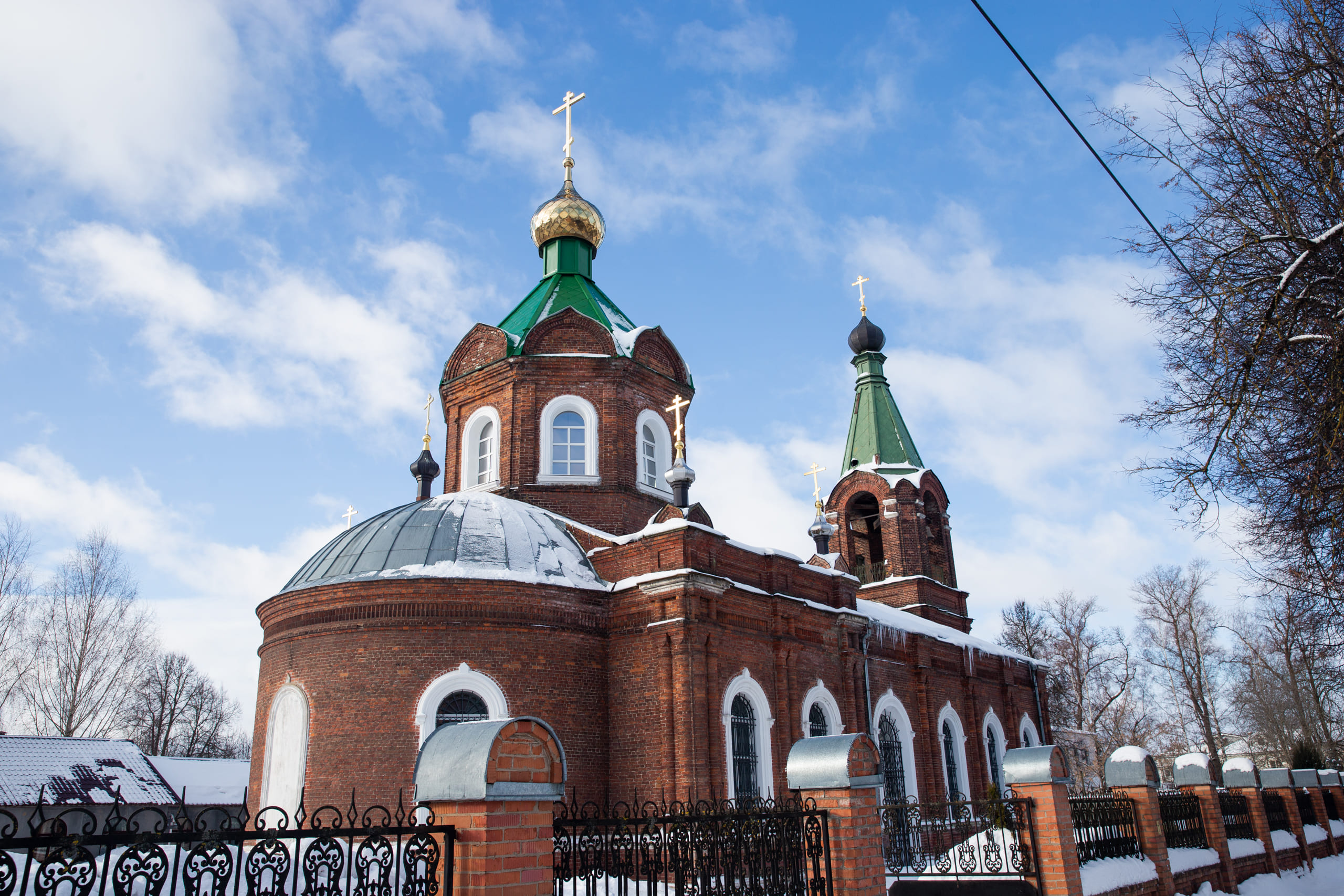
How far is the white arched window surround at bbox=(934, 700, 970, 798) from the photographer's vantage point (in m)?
18.5

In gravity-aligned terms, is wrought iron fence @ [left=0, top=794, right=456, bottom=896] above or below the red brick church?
below

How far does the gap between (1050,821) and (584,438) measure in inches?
410

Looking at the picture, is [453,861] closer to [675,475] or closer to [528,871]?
[528,871]

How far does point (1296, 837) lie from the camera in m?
14.7

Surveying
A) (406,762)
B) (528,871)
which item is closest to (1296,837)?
(406,762)

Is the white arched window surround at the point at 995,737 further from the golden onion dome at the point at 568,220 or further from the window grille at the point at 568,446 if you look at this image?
the golden onion dome at the point at 568,220

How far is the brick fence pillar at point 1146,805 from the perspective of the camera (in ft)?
33.1

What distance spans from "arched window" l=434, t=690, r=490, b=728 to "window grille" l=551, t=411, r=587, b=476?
17.0 ft

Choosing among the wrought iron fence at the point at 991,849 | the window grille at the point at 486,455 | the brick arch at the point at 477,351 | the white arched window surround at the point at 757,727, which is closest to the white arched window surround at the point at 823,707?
the white arched window surround at the point at 757,727

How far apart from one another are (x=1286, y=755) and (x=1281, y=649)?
6.76 metres

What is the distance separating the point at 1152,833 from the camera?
1012 centimetres

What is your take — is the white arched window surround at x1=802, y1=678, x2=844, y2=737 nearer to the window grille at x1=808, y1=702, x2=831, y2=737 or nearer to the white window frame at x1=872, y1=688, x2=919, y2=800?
the window grille at x1=808, y1=702, x2=831, y2=737

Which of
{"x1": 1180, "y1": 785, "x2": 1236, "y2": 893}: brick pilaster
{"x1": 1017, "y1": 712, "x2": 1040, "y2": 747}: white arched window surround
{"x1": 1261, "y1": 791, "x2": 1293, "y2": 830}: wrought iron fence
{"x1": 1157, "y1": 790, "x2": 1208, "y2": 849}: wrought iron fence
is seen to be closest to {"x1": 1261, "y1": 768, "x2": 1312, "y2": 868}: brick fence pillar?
{"x1": 1261, "y1": 791, "x2": 1293, "y2": 830}: wrought iron fence

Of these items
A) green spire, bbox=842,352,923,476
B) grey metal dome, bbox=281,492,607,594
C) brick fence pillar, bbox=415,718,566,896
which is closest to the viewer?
brick fence pillar, bbox=415,718,566,896
